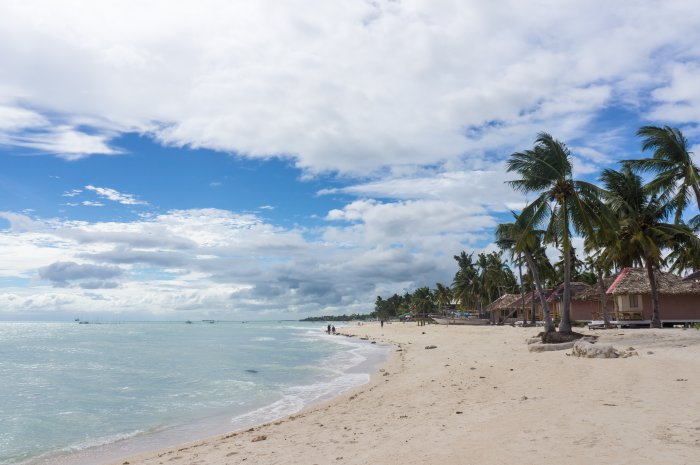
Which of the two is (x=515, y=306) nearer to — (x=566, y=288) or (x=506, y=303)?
(x=506, y=303)

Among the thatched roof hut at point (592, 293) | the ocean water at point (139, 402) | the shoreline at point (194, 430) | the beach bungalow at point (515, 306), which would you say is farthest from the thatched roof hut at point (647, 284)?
the shoreline at point (194, 430)

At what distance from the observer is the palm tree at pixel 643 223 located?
2559 centimetres

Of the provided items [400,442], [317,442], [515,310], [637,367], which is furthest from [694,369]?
[515,310]

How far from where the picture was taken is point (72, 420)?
14.0 meters

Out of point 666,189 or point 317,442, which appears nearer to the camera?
point 317,442

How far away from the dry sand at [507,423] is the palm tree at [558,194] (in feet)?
24.0

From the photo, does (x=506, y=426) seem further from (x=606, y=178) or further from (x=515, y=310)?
(x=515, y=310)

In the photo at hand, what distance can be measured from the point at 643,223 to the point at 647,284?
28.0ft

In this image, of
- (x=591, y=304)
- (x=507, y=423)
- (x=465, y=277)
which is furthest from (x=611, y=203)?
(x=465, y=277)

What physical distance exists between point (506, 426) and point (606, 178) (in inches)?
1038

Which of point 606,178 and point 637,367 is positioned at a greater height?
point 606,178

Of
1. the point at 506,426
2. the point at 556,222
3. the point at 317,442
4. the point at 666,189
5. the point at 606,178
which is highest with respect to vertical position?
the point at 606,178

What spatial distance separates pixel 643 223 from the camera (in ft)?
87.9

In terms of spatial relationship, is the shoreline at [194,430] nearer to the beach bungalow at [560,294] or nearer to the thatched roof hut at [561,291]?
the beach bungalow at [560,294]
